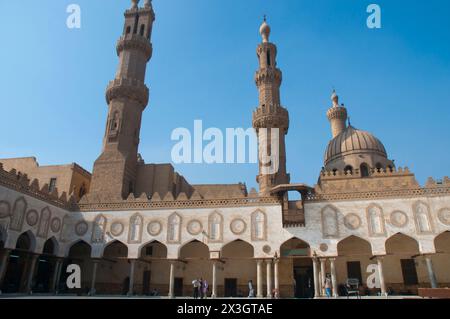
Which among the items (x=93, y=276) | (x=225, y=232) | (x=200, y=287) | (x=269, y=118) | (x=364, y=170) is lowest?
(x=200, y=287)

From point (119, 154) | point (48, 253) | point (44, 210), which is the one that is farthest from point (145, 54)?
point (48, 253)

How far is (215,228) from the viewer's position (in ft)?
77.1

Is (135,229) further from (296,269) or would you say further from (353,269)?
(353,269)

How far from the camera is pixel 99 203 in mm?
25859

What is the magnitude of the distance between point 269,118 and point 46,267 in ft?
72.5

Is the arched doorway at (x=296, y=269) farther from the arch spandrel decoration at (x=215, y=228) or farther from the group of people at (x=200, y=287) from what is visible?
the group of people at (x=200, y=287)

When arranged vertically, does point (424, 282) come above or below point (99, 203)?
below

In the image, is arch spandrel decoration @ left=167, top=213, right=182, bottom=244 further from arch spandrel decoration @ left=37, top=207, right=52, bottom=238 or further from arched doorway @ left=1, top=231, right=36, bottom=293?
arched doorway @ left=1, top=231, right=36, bottom=293

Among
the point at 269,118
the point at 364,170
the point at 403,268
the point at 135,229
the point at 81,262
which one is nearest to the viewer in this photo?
the point at 403,268

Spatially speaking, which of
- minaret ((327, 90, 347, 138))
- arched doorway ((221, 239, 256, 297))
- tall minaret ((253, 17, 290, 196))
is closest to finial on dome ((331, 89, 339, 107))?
minaret ((327, 90, 347, 138))

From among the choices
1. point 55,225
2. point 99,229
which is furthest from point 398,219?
point 55,225

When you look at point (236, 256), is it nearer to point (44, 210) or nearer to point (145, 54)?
point (44, 210)

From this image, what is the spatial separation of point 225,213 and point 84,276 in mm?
12843

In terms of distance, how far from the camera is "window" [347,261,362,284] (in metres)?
23.7
